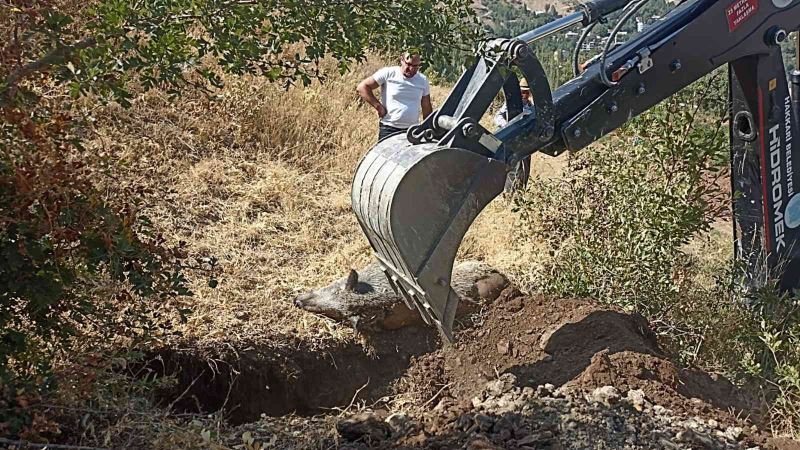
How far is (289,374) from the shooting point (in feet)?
19.5

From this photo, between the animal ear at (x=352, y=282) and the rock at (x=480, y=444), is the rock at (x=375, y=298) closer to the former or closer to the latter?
the animal ear at (x=352, y=282)

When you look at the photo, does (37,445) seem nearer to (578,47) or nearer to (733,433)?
(733,433)

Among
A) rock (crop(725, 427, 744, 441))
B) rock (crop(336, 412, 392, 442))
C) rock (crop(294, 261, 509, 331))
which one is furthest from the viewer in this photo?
rock (crop(294, 261, 509, 331))

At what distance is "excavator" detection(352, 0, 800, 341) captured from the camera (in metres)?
4.31

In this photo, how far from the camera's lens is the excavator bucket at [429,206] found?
4234 millimetres

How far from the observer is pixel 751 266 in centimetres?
617

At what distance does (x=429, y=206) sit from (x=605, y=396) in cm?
145

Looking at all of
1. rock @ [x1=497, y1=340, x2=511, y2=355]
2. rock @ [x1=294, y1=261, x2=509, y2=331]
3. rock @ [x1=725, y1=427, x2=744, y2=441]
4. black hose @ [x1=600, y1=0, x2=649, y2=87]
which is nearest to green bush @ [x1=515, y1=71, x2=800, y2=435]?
rock @ [x1=294, y1=261, x2=509, y2=331]

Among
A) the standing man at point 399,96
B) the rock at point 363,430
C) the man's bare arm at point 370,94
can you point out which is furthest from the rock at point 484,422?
the man's bare arm at point 370,94

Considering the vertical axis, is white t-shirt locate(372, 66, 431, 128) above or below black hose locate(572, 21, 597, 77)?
below

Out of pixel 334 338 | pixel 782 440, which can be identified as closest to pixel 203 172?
pixel 334 338

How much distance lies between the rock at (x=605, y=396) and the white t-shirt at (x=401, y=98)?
3795 mm

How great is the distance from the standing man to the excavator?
2.94 meters

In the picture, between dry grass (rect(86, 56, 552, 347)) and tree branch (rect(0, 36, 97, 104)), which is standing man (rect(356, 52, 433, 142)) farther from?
tree branch (rect(0, 36, 97, 104))
